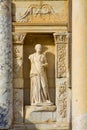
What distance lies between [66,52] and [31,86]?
3.88 feet

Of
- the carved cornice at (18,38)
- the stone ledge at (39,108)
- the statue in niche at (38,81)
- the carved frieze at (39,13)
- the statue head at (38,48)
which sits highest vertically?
the carved frieze at (39,13)

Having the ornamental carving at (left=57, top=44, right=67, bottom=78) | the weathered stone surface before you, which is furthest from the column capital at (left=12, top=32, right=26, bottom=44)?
the weathered stone surface

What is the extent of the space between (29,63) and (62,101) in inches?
49.2

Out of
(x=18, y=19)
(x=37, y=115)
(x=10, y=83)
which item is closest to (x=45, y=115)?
(x=37, y=115)

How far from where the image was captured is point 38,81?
14945mm

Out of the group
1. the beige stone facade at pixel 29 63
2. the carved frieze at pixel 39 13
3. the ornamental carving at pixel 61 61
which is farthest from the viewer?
the carved frieze at pixel 39 13

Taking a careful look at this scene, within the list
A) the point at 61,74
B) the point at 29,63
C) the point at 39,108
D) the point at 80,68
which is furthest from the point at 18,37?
the point at 80,68

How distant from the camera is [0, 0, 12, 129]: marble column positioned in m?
14.6

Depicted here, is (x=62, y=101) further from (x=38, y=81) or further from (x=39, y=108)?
(x=38, y=81)

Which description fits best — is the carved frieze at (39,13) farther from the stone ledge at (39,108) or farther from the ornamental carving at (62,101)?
the stone ledge at (39,108)

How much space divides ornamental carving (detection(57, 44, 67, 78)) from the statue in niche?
324mm

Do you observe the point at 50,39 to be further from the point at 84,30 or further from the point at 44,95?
the point at 84,30

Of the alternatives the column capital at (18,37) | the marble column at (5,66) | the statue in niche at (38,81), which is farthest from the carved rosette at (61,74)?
the marble column at (5,66)

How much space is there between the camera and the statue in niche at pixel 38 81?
14930mm
